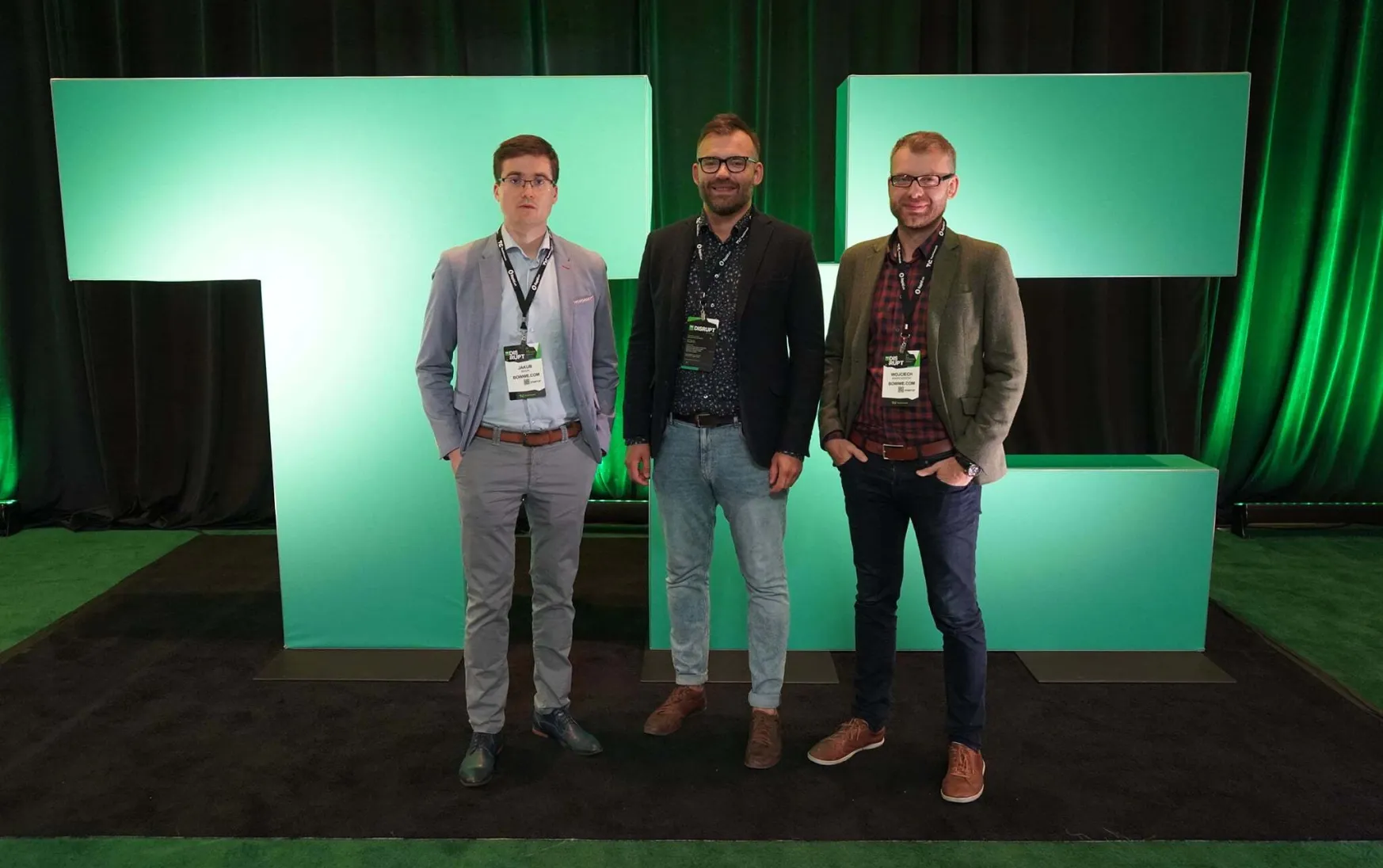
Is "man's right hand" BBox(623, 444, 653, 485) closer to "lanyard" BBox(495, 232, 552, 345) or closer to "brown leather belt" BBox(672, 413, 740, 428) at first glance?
"brown leather belt" BBox(672, 413, 740, 428)

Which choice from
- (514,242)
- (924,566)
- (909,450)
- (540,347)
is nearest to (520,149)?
(514,242)

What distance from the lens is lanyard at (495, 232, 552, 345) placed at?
2.42m

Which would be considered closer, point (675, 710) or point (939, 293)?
point (939, 293)

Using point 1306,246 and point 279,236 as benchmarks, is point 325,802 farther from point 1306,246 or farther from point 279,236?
point 1306,246

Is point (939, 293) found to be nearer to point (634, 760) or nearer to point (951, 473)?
point (951, 473)

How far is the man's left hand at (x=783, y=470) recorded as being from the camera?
7.97 ft

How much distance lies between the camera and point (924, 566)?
7.78 feet

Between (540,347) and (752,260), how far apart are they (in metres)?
0.55

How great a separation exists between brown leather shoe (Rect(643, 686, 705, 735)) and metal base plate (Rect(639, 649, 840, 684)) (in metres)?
0.23

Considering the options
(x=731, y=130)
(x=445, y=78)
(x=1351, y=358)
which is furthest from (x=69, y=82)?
(x=1351, y=358)

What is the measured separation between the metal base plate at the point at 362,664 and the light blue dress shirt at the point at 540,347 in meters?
1.10

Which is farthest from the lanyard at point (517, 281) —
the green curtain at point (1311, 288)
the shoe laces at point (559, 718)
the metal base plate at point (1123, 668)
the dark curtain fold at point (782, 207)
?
the green curtain at point (1311, 288)

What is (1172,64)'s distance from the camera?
4.44 m

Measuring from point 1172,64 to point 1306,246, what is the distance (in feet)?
3.45
